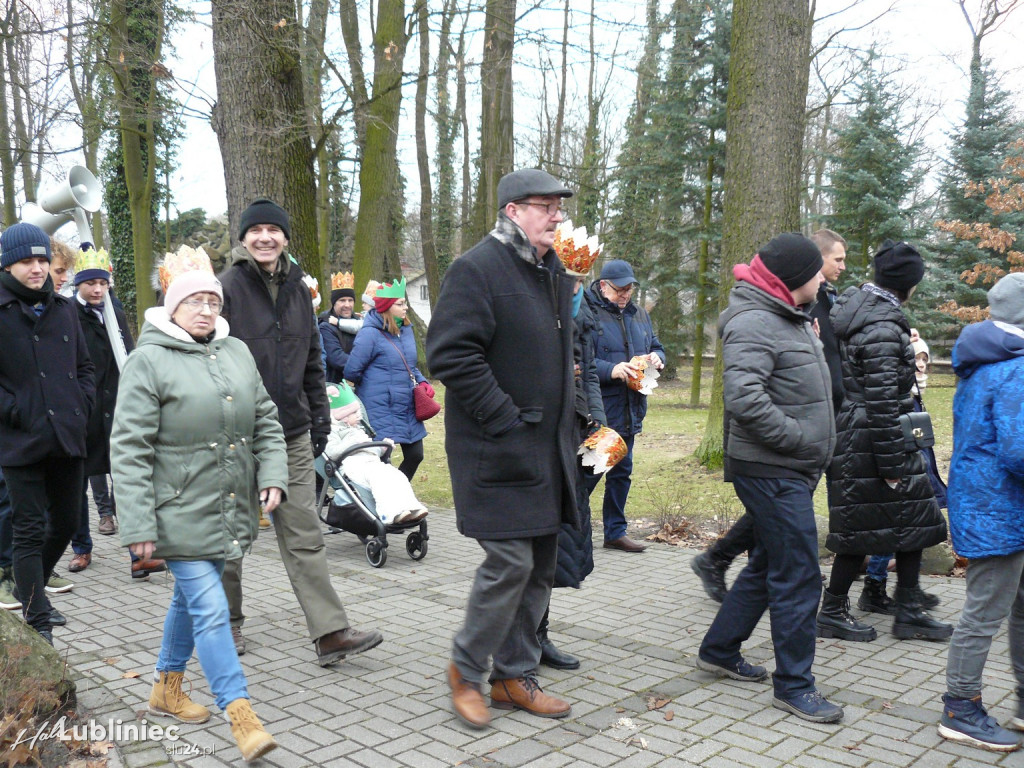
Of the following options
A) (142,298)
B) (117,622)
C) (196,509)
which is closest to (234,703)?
(196,509)

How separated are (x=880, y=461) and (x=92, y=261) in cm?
568

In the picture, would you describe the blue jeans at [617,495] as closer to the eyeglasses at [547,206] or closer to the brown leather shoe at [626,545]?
the brown leather shoe at [626,545]

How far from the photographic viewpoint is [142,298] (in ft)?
66.2

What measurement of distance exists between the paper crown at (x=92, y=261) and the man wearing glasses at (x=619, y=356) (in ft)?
12.2

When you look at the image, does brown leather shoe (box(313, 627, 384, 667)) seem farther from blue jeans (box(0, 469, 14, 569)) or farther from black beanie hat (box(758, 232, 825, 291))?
black beanie hat (box(758, 232, 825, 291))

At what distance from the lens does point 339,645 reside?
→ 15.8 feet

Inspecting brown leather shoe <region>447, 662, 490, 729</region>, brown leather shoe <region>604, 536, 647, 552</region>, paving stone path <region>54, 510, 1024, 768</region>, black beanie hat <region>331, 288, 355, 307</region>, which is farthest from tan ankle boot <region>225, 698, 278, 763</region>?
black beanie hat <region>331, 288, 355, 307</region>

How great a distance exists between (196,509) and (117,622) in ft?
7.75

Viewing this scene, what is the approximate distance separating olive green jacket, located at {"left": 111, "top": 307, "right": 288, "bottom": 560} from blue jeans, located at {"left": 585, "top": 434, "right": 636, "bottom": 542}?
148 inches

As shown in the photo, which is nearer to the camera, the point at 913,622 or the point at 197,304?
the point at 197,304

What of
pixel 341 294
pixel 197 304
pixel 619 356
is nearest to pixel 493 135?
pixel 341 294

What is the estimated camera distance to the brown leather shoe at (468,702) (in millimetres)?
4004

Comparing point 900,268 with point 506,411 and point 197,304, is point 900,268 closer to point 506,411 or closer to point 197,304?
point 506,411

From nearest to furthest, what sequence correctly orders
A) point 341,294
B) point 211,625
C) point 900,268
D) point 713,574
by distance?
point 211,625 < point 900,268 < point 713,574 < point 341,294
